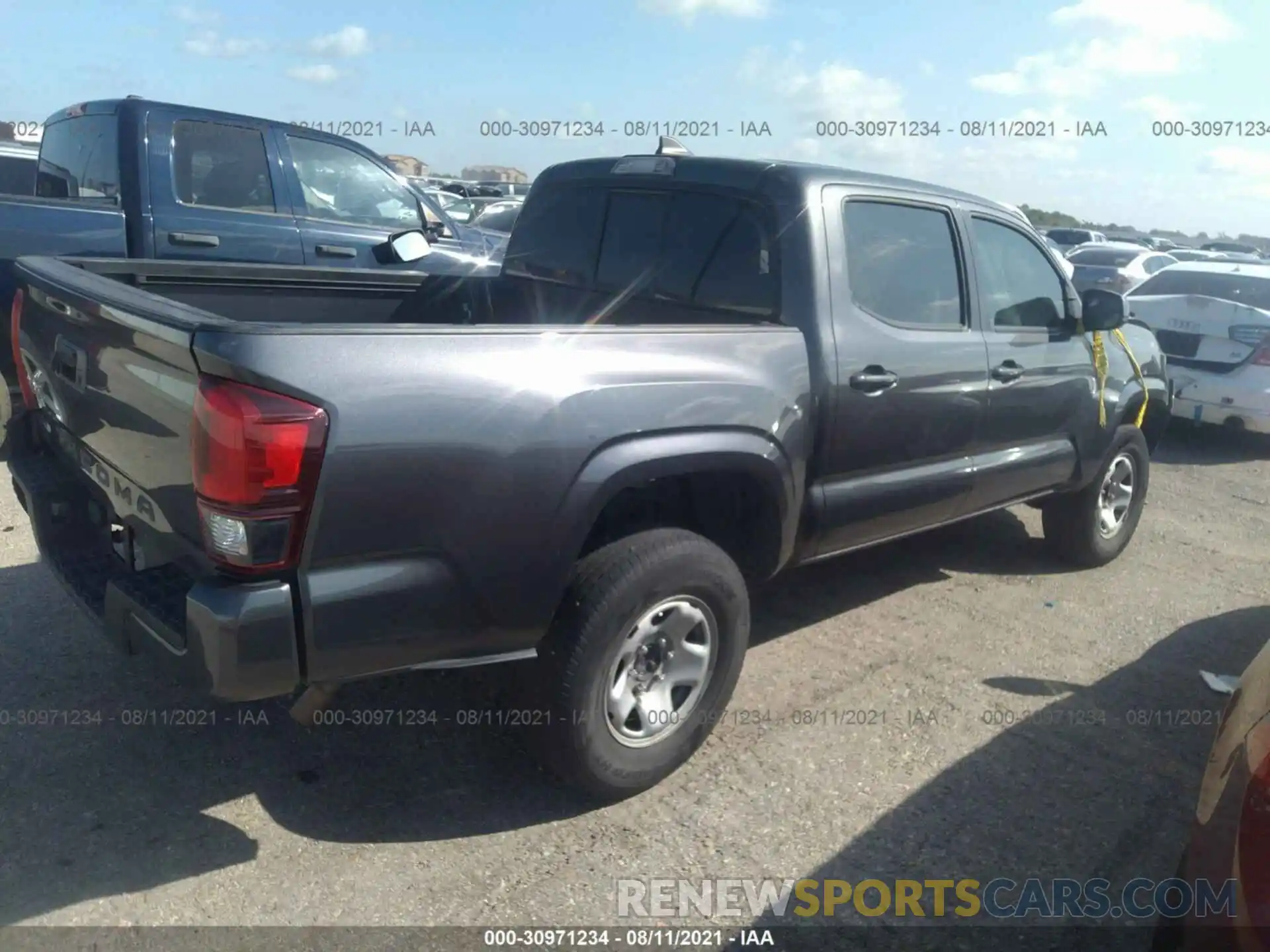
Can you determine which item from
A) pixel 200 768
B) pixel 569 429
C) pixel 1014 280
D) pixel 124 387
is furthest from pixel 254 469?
pixel 1014 280

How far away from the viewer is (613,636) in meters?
2.92

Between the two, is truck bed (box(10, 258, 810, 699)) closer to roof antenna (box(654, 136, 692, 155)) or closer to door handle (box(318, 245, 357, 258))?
roof antenna (box(654, 136, 692, 155))

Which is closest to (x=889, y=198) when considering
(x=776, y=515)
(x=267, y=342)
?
(x=776, y=515)

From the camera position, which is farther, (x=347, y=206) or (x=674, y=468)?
(x=347, y=206)

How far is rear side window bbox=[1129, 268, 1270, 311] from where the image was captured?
8.72 metres

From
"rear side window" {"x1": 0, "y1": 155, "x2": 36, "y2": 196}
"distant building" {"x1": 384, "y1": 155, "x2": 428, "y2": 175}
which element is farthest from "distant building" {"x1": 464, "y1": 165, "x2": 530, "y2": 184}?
"rear side window" {"x1": 0, "y1": 155, "x2": 36, "y2": 196}

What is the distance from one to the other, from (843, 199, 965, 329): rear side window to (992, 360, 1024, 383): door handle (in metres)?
0.27

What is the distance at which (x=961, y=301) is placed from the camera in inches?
164

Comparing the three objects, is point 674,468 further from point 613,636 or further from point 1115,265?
point 1115,265

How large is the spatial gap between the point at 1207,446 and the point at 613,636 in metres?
7.72

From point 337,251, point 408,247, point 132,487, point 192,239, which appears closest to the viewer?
point 132,487

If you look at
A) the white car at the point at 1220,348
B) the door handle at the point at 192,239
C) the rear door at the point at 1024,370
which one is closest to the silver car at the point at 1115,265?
the white car at the point at 1220,348

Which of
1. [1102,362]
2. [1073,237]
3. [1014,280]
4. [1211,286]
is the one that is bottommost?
[1102,362]

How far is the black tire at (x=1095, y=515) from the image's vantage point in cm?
525
